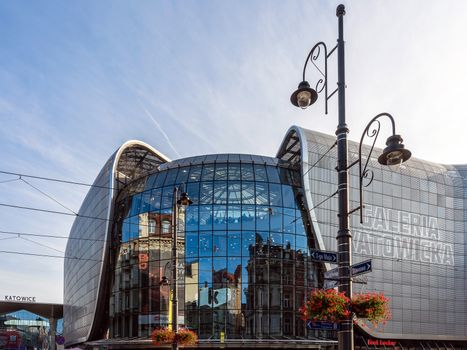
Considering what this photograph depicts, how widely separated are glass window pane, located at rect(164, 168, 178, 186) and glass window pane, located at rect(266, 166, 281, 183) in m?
7.73

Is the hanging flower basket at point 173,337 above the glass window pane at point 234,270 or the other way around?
the other way around

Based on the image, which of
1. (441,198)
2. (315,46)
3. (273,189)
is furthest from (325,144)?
(315,46)

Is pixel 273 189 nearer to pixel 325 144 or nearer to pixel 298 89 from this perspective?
pixel 325 144

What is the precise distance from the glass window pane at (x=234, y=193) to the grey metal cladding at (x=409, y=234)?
18.7ft

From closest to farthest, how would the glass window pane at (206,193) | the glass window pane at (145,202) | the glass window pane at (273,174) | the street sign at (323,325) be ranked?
1. the street sign at (323,325)
2. the glass window pane at (206,193)
3. the glass window pane at (273,174)
4. the glass window pane at (145,202)

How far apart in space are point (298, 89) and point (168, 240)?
104 feet

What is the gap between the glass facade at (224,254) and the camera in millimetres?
37875

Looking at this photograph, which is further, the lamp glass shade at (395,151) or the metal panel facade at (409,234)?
the metal panel facade at (409,234)

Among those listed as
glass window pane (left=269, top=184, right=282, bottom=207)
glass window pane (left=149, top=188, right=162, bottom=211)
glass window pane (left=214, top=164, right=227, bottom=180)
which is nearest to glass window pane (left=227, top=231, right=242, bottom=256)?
glass window pane (left=269, top=184, right=282, bottom=207)

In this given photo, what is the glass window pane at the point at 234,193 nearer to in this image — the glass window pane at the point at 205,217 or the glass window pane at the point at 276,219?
the glass window pane at the point at 205,217

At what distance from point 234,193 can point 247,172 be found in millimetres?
2251

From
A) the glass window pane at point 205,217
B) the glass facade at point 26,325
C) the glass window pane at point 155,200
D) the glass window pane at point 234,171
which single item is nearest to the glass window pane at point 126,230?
the glass window pane at point 155,200

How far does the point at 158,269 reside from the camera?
4012 centimetres

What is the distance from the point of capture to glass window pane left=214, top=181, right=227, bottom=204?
3947 cm
